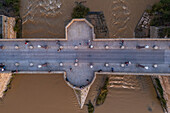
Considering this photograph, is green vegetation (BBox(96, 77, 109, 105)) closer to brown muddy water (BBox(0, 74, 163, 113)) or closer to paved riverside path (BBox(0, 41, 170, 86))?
brown muddy water (BBox(0, 74, 163, 113))

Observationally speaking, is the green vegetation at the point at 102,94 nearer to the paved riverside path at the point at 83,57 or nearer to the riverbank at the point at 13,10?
the paved riverside path at the point at 83,57

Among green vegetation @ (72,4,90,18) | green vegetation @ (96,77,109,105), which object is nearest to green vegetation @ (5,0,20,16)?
green vegetation @ (72,4,90,18)

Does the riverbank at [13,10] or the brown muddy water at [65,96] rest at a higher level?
the riverbank at [13,10]

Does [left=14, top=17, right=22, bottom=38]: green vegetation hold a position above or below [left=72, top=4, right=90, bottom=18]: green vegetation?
below

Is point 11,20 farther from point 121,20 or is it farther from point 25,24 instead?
point 121,20

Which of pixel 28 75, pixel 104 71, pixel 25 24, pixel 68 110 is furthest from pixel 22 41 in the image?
pixel 68 110

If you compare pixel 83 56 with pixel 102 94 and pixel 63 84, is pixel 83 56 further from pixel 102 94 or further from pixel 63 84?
pixel 102 94

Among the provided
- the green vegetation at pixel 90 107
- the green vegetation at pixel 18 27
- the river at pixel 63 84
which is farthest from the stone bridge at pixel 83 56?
the green vegetation at pixel 90 107
